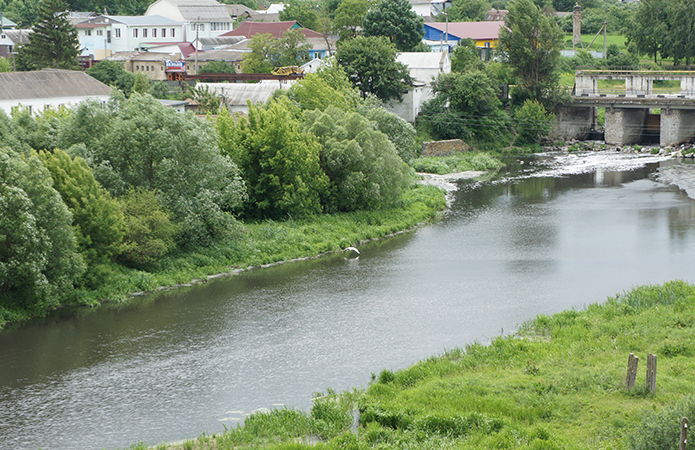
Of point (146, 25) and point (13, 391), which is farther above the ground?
point (146, 25)

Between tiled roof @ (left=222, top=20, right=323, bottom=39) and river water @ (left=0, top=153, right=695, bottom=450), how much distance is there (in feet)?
169

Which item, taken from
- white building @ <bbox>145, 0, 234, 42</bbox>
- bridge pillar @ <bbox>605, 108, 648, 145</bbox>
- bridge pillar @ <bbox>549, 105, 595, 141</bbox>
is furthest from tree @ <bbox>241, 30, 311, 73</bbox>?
bridge pillar @ <bbox>605, 108, 648, 145</bbox>

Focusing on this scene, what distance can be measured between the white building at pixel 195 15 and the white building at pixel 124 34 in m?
2.40

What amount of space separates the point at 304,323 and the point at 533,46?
4689 centimetres

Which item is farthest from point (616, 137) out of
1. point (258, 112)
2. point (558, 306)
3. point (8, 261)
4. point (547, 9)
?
point (8, 261)

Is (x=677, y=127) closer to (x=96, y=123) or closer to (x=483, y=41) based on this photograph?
(x=483, y=41)

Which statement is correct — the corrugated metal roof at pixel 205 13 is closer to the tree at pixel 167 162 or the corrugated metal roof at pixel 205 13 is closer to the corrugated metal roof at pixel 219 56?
the corrugated metal roof at pixel 219 56

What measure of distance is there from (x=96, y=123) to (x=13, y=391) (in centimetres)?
1370

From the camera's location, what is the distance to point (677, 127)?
56344 mm

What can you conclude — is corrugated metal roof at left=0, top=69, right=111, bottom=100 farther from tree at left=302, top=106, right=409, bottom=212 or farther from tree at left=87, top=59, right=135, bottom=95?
tree at left=302, top=106, right=409, bottom=212

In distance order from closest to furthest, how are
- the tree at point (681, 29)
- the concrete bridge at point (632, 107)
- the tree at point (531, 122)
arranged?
the concrete bridge at point (632, 107) < the tree at point (531, 122) < the tree at point (681, 29)

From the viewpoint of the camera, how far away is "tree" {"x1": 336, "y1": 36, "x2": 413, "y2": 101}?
55281 millimetres

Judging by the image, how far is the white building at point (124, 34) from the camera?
85875 mm

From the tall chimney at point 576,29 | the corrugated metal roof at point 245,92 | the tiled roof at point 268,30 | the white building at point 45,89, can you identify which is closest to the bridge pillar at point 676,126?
the tall chimney at point 576,29
